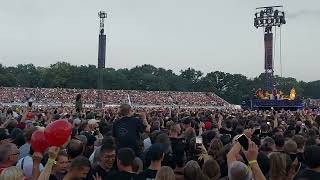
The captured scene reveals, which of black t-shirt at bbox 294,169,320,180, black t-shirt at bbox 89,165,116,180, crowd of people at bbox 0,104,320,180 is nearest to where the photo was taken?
crowd of people at bbox 0,104,320,180

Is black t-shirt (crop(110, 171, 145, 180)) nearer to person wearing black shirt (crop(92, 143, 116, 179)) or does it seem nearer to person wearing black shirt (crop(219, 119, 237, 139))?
person wearing black shirt (crop(92, 143, 116, 179))

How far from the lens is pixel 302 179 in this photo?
446 centimetres

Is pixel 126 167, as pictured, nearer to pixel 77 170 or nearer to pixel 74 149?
pixel 77 170

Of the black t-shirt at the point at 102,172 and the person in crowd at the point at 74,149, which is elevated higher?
the person in crowd at the point at 74,149

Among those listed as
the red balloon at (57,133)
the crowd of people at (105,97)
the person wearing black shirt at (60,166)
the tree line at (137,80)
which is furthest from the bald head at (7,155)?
the tree line at (137,80)

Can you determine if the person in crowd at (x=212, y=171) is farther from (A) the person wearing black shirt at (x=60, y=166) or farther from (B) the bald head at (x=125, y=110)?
(B) the bald head at (x=125, y=110)

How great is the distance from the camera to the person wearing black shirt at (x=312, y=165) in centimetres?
488

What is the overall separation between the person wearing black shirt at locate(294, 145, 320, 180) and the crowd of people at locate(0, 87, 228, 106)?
62.5 meters

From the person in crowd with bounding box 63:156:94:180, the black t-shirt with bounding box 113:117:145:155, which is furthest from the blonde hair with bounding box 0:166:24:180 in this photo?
the black t-shirt with bounding box 113:117:145:155

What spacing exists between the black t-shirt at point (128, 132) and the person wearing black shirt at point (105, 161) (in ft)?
7.06

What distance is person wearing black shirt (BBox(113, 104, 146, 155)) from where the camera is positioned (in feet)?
26.6

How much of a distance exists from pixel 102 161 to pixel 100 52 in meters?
37.3

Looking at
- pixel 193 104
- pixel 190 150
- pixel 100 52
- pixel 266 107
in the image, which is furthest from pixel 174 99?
pixel 190 150

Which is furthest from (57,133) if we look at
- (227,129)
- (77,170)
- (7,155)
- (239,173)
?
(227,129)
